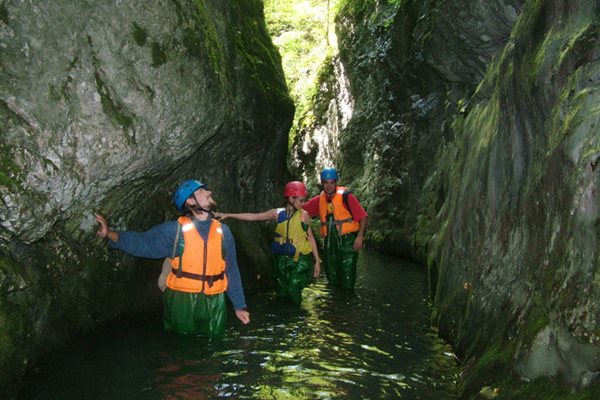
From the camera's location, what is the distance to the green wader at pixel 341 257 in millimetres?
10695

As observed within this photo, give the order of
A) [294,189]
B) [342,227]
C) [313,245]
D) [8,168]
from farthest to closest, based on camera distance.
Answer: [342,227] → [313,245] → [294,189] → [8,168]

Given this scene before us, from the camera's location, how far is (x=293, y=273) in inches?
362

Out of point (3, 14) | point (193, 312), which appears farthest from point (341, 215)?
point (3, 14)

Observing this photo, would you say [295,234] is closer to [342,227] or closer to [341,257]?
[342,227]

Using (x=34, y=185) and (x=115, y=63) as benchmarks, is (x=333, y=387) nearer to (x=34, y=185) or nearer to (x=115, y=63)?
(x=34, y=185)

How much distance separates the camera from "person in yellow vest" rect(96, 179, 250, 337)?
6.00 metres

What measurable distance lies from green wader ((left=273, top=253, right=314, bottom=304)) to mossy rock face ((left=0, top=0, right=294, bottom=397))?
207 centimetres

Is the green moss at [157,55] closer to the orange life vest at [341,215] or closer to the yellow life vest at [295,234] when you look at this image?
the yellow life vest at [295,234]

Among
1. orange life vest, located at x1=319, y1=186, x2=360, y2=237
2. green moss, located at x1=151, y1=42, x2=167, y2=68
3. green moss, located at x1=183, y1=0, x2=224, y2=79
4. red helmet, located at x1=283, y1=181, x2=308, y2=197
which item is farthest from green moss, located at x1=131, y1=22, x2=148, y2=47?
orange life vest, located at x1=319, y1=186, x2=360, y2=237

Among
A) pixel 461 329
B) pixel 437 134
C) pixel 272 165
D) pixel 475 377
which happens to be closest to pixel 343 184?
pixel 437 134

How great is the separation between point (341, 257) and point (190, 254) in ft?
16.9

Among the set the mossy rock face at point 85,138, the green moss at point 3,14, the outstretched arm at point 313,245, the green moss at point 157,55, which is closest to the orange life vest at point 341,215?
the outstretched arm at point 313,245

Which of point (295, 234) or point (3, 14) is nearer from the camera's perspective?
point (3, 14)

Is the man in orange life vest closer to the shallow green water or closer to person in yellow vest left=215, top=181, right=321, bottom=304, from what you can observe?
person in yellow vest left=215, top=181, right=321, bottom=304
